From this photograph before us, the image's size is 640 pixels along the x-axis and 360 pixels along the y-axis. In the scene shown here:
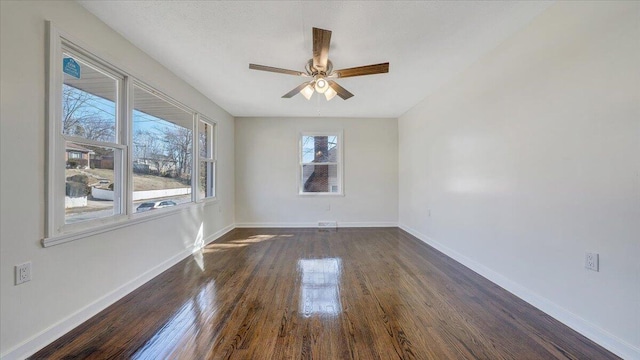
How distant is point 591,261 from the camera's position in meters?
1.70

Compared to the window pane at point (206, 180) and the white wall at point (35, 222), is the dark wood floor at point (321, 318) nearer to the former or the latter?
the white wall at point (35, 222)

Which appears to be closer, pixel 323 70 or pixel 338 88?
pixel 323 70

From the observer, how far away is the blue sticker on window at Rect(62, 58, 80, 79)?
1863 mm

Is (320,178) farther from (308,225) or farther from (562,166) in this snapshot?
(562,166)

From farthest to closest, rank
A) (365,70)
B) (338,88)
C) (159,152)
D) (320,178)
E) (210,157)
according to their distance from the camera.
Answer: (320,178), (210,157), (159,152), (338,88), (365,70)

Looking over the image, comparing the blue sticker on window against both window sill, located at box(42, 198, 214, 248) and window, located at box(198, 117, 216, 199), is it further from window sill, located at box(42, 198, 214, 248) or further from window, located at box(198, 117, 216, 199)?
window, located at box(198, 117, 216, 199)

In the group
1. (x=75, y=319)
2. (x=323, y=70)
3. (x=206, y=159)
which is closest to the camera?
(x=75, y=319)

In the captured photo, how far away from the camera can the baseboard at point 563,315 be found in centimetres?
152

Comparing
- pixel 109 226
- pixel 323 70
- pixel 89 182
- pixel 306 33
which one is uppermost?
pixel 306 33

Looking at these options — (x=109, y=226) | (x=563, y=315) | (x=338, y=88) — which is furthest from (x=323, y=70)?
(x=563, y=315)

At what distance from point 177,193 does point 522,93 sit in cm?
407

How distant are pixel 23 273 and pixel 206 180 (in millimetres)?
2803

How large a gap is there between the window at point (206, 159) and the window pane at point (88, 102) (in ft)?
5.47

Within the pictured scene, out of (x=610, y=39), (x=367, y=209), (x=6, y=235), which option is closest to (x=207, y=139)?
(x=6, y=235)
